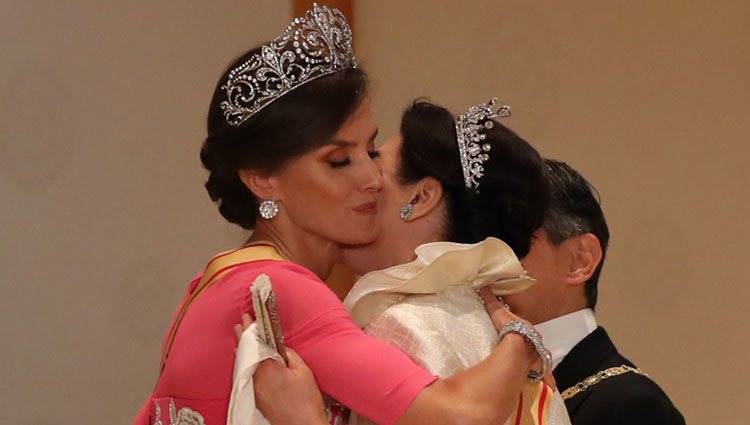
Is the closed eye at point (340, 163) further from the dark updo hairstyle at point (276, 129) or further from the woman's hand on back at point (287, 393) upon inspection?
→ the woman's hand on back at point (287, 393)

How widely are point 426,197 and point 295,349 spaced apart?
42 cm

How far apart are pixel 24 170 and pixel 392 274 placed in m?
2.23

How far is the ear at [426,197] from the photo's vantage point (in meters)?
2.09

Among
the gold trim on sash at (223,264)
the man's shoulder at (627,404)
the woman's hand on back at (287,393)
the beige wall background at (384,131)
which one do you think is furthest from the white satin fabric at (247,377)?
the beige wall background at (384,131)

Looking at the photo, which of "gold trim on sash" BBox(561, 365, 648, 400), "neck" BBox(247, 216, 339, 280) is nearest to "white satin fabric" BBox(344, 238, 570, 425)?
"neck" BBox(247, 216, 339, 280)

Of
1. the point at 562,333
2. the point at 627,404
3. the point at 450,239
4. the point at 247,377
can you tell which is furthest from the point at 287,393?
the point at 562,333

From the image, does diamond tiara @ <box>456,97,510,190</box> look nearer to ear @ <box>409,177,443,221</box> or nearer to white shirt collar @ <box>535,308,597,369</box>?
ear @ <box>409,177,443,221</box>

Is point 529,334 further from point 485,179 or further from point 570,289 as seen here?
point 570,289

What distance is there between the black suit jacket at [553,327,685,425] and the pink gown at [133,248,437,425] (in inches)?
31.0

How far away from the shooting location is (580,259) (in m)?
2.69

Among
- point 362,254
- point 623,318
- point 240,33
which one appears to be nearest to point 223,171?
point 362,254

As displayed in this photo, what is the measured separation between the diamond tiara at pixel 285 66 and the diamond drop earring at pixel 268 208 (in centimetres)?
14

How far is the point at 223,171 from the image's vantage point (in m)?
2.03

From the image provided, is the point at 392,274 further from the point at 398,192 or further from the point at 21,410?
the point at 21,410
